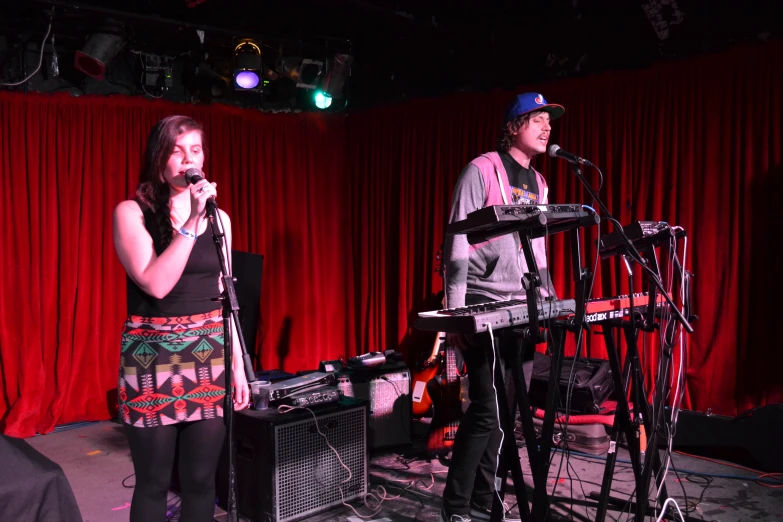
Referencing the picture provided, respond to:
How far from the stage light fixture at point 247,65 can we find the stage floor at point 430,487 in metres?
2.90

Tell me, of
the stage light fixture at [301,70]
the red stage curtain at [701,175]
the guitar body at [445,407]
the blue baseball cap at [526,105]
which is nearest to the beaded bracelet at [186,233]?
the blue baseball cap at [526,105]

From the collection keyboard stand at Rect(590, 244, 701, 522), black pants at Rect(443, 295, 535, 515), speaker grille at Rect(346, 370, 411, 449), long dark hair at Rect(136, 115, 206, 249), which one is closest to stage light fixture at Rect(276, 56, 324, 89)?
speaker grille at Rect(346, 370, 411, 449)

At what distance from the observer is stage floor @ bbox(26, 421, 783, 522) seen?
3092 mm

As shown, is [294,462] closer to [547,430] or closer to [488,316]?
[547,430]

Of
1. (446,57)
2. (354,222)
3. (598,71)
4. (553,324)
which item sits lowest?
(553,324)

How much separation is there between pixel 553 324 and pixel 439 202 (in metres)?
3.53

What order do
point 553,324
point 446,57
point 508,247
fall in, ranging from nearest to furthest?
point 553,324
point 508,247
point 446,57

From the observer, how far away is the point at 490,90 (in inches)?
206

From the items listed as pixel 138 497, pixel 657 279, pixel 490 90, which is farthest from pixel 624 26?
pixel 138 497

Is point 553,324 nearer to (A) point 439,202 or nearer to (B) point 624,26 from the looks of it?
(B) point 624,26

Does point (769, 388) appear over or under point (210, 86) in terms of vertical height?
under

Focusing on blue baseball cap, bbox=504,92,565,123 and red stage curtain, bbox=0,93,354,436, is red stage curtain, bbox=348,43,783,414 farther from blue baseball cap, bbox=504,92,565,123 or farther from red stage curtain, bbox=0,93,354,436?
blue baseball cap, bbox=504,92,565,123

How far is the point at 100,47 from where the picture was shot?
4660 millimetres

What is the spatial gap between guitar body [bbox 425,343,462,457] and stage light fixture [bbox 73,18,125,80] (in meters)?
3.28
